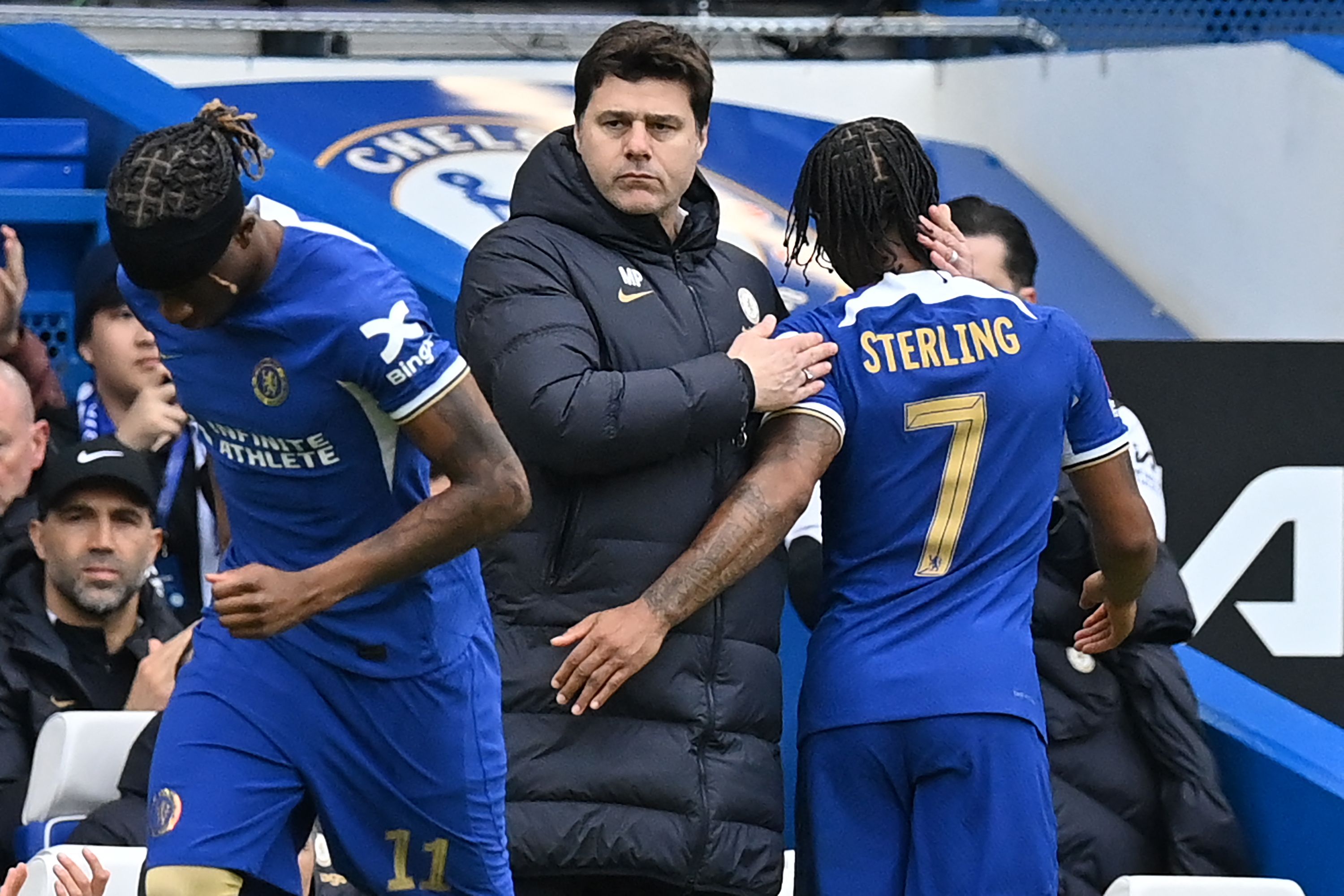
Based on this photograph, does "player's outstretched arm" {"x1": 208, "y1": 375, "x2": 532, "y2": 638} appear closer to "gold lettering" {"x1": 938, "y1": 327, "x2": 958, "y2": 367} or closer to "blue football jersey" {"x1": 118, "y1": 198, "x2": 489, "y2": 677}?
"blue football jersey" {"x1": 118, "y1": 198, "x2": 489, "y2": 677}

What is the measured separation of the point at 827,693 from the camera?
392 centimetres

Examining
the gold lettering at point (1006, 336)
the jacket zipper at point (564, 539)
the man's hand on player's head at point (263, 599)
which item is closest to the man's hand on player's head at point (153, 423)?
the jacket zipper at point (564, 539)

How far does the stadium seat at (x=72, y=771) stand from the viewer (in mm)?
4746

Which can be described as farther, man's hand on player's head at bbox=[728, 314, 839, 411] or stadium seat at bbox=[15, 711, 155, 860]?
stadium seat at bbox=[15, 711, 155, 860]

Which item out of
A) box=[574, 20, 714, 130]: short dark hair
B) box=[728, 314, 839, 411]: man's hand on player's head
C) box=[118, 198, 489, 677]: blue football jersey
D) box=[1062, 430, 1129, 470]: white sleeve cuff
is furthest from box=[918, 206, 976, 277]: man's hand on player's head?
box=[118, 198, 489, 677]: blue football jersey

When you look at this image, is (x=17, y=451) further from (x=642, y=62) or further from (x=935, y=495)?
(x=935, y=495)

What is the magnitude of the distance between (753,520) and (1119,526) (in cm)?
74

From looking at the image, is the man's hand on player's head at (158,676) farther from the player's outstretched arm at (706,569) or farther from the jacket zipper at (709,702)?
the jacket zipper at (709,702)

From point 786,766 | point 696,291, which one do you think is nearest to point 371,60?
point 786,766

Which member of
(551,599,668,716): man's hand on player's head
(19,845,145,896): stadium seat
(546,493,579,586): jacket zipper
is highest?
(546,493,579,586): jacket zipper

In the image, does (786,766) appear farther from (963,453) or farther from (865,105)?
(865,105)

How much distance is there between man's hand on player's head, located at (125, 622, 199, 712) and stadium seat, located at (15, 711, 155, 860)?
20 cm

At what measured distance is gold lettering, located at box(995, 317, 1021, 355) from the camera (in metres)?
3.93

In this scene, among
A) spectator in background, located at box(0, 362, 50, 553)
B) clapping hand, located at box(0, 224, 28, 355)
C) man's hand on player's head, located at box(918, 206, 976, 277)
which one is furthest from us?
clapping hand, located at box(0, 224, 28, 355)
